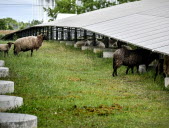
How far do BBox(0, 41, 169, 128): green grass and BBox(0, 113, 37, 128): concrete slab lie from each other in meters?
0.80

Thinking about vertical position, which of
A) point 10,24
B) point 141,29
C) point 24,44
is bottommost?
point 10,24

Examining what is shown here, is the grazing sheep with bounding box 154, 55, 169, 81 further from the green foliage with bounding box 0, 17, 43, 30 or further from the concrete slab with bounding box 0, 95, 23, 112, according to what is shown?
the green foliage with bounding box 0, 17, 43, 30

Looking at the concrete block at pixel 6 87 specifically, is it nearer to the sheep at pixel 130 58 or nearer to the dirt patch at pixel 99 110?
the dirt patch at pixel 99 110

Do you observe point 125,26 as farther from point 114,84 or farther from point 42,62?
point 114,84

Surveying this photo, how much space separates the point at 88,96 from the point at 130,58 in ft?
26.2

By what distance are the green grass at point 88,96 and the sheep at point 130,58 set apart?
0.59 meters

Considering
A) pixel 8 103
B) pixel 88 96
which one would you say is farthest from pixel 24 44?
pixel 8 103

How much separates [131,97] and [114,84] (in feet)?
10.7

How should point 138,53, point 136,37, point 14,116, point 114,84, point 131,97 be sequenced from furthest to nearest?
point 138,53 → point 136,37 → point 114,84 → point 131,97 → point 14,116

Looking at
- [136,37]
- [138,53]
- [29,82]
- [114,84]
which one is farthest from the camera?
[138,53]

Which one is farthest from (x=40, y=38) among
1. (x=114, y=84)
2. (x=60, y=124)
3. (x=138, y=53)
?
(x=60, y=124)

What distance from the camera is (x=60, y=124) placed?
37.3ft

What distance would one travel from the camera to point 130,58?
23453 millimetres

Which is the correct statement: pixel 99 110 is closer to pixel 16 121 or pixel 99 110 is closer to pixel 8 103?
pixel 8 103
